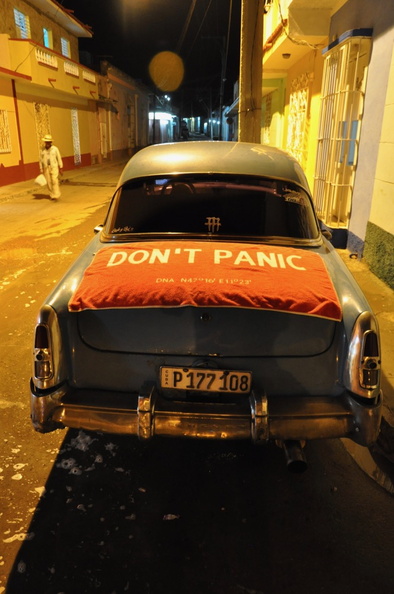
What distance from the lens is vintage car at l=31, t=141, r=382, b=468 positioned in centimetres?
245

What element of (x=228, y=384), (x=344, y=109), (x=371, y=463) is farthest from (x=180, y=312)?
(x=344, y=109)

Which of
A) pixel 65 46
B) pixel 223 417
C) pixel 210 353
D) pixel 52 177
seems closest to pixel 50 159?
pixel 52 177

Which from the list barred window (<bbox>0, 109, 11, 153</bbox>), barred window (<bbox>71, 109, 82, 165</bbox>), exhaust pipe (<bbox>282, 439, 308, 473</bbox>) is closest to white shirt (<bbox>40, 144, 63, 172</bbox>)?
barred window (<bbox>0, 109, 11, 153</bbox>)

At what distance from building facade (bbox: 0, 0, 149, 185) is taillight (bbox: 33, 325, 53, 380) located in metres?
15.8

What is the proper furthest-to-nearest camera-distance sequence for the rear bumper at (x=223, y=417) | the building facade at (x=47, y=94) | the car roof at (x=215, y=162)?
the building facade at (x=47, y=94) → the car roof at (x=215, y=162) → the rear bumper at (x=223, y=417)

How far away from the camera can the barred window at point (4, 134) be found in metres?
16.6

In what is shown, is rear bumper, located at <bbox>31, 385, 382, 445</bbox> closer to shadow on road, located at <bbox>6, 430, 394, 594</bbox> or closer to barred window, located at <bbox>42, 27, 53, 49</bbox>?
shadow on road, located at <bbox>6, 430, 394, 594</bbox>

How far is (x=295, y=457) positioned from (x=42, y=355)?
1467 mm

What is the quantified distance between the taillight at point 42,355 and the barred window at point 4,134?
16181mm

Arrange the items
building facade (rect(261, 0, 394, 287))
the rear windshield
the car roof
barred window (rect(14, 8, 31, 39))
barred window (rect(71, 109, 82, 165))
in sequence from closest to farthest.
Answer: the rear windshield
the car roof
building facade (rect(261, 0, 394, 287))
barred window (rect(14, 8, 31, 39))
barred window (rect(71, 109, 82, 165))

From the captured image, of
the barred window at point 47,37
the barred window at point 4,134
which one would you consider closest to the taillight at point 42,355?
the barred window at point 4,134

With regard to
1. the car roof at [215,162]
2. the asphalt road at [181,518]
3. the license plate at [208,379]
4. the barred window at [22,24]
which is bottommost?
the asphalt road at [181,518]

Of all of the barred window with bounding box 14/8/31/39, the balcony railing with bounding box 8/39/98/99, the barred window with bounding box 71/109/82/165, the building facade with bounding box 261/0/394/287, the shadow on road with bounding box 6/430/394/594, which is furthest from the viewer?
the barred window with bounding box 71/109/82/165

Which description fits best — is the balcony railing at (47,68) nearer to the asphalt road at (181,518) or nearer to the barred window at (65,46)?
the barred window at (65,46)
